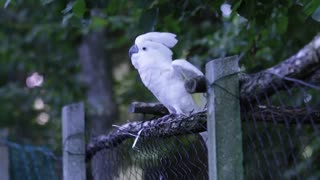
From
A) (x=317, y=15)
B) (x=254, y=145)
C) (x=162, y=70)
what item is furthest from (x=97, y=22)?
(x=254, y=145)

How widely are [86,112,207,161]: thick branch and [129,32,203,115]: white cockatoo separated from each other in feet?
0.73

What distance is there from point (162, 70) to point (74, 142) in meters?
0.97

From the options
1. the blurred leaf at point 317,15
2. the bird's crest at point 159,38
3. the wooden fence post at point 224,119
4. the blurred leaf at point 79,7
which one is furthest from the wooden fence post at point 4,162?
the wooden fence post at point 224,119

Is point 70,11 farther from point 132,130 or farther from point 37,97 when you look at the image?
point 37,97

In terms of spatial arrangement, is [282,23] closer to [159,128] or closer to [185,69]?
[185,69]

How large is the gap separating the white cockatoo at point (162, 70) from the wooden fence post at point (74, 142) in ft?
2.52

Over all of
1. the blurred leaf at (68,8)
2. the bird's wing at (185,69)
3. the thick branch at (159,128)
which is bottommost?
the thick branch at (159,128)

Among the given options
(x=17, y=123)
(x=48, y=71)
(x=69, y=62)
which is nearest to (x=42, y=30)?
(x=48, y=71)

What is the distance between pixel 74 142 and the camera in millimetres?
3840

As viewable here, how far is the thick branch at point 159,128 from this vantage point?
2369mm

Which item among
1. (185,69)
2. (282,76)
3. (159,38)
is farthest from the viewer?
(159,38)

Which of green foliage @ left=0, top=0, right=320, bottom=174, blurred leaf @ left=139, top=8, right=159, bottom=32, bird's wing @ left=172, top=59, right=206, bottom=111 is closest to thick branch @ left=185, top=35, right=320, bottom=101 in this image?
bird's wing @ left=172, top=59, right=206, bottom=111

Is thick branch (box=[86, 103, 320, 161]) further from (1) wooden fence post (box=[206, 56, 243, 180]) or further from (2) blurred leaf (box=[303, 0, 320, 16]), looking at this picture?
(2) blurred leaf (box=[303, 0, 320, 16])

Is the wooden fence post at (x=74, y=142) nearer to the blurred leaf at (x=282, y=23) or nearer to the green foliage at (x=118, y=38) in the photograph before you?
the green foliage at (x=118, y=38)
